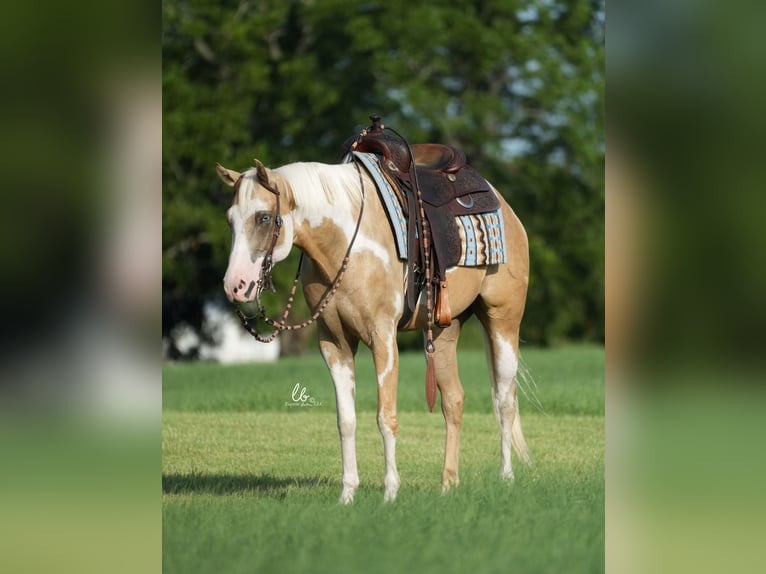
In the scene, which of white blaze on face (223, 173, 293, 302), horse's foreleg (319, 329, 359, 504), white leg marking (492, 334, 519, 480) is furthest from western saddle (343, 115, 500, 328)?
white blaze on face (223, 173, 293, 302)

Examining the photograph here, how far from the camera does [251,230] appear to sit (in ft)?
18.2

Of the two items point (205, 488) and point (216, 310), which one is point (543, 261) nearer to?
point (216, 310)

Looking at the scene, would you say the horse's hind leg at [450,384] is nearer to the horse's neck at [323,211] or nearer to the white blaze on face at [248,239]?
the horse's neck at [323,211]

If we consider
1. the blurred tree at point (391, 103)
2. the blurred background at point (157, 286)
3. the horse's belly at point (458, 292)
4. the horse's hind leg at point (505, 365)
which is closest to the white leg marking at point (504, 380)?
the horse's hind leg at point (505, 365)

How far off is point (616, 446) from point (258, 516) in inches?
86.9

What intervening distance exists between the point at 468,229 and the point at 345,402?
4.93 ft

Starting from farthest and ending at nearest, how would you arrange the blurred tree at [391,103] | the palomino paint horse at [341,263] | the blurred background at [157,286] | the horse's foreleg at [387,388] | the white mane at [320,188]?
1. the blurred tree at [391,103]
2. the horse's foreleg at [387,388]
3. the white mane at [320,188]
4. the palomino paint horse at [341,263]
5. the blurred background at [157,286]

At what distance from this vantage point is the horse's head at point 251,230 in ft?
17.9

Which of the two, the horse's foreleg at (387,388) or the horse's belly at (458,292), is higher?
the horse's belly at (458,292)

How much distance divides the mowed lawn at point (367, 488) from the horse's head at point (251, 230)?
3.91 feet

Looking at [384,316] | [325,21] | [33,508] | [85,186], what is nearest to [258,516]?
[384,316]

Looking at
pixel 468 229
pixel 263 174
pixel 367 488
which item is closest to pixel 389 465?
pixel 367 488

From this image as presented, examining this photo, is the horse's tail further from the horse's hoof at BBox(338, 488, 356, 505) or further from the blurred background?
the blurred background

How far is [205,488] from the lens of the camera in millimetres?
6695
